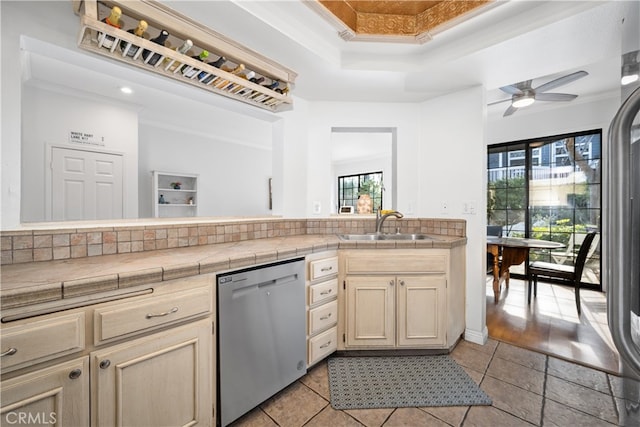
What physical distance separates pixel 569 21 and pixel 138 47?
2.29m

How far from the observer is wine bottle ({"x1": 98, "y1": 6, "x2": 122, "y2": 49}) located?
3.75 ft

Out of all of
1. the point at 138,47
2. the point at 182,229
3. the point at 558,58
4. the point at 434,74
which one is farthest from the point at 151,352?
the point at 558,58

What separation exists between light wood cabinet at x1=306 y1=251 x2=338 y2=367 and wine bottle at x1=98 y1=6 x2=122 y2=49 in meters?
1.50

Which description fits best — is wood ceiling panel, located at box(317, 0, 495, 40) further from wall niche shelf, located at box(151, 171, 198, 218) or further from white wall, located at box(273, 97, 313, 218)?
wall niche shelf, located at box(151, 171, 198, 218)

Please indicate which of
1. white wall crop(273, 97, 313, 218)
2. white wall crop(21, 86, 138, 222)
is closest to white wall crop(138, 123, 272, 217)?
white wall crop(21, 86, 138, 222)

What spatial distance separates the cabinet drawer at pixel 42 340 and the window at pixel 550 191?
512cm

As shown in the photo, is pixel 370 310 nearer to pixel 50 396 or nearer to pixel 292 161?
pixel 292 161

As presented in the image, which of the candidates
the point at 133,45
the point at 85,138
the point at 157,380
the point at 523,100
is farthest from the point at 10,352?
the point at 523,100

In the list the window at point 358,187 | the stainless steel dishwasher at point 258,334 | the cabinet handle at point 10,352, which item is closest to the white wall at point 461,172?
the stainless steel dishwasher at point 258,334

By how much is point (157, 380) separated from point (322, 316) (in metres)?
1.01

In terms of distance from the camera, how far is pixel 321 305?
1.84m

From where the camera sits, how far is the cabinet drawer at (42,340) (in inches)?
31.1

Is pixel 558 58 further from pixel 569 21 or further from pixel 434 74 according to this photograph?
pixel 434 74

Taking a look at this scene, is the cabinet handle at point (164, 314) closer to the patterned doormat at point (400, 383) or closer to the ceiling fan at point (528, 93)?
the patterned doormat at point (400, 383)
